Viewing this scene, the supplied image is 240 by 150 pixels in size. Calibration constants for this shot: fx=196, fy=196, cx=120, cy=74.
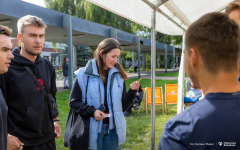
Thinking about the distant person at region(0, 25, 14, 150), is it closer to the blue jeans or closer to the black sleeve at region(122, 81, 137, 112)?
the blue jeans

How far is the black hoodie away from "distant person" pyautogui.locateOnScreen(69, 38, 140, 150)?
0.39 m

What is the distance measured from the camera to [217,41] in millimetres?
861

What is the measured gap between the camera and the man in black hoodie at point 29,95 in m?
1.78

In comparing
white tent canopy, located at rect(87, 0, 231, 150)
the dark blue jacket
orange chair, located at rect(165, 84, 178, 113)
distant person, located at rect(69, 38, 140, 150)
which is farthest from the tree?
the dark blue jacket

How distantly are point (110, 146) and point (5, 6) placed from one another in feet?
25.2

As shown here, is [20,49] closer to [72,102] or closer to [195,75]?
[72,102]

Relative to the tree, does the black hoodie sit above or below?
below

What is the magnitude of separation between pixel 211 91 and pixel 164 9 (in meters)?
2.34

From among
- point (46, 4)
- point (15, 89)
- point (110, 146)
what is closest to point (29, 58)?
point (15, 89)

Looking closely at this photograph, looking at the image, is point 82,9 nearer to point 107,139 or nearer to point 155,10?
point 155,10

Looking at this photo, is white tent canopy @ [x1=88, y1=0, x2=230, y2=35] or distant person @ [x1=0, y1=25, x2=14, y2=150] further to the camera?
white tent canopy @ [x1=88, y1=0, x2=230, y2=35]

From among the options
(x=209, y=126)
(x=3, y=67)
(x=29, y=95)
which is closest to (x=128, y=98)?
(x=29, y=95)

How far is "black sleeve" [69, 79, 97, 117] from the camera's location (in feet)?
6.90

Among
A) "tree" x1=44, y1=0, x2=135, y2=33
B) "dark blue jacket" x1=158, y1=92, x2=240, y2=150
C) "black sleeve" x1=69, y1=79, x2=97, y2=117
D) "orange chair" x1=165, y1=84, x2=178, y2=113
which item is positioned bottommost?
"orange chair" x1=165, y1=84, x2=178, y2=113
